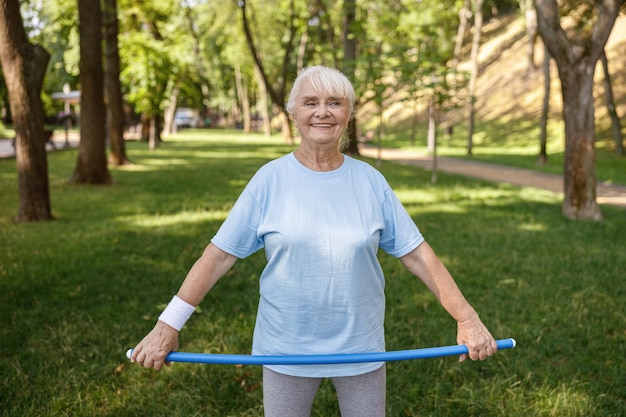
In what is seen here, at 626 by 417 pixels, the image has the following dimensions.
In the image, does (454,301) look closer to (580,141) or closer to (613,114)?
(580,141)

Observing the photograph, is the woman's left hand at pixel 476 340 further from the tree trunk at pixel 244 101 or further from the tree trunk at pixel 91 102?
the tree trunk at pixel 244 101

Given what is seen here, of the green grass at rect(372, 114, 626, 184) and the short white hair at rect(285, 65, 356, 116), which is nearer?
the short white hair at rect(285, 65, 356, 116)

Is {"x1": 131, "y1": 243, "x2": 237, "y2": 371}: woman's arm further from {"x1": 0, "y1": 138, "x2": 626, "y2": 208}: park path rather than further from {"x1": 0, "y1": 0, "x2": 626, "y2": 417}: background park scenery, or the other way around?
{"x1": 0, "y1": 138, "x2": 626, "y2": 208}: park path

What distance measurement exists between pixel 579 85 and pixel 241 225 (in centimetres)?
855

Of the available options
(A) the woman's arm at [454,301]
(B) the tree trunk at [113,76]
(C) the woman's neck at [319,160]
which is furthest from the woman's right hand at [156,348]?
(B) the tree trunk at [113,76]

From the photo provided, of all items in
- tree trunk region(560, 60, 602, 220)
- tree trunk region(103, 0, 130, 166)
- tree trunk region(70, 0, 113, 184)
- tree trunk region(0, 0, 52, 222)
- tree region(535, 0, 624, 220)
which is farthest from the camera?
tree trunk region(103, 0, 130, 166)

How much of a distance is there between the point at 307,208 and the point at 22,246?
6.18 m

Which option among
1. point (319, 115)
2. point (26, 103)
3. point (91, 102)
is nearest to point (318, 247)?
point (319, 115)

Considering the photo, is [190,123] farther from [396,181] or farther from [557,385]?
[557,385]

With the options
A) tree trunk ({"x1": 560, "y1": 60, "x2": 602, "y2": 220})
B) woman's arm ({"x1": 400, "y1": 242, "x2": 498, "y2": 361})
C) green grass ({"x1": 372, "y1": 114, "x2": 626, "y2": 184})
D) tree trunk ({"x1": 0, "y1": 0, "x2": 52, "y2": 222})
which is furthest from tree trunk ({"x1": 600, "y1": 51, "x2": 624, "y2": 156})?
woman's arm ({"x1": 400, "y1": 242, "x2": 498, "y2": 361})

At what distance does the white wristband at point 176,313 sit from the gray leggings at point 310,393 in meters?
0.37

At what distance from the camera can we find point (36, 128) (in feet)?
29.1

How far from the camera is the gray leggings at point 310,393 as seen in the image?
2.25m

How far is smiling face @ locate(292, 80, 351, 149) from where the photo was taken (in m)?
2.18
